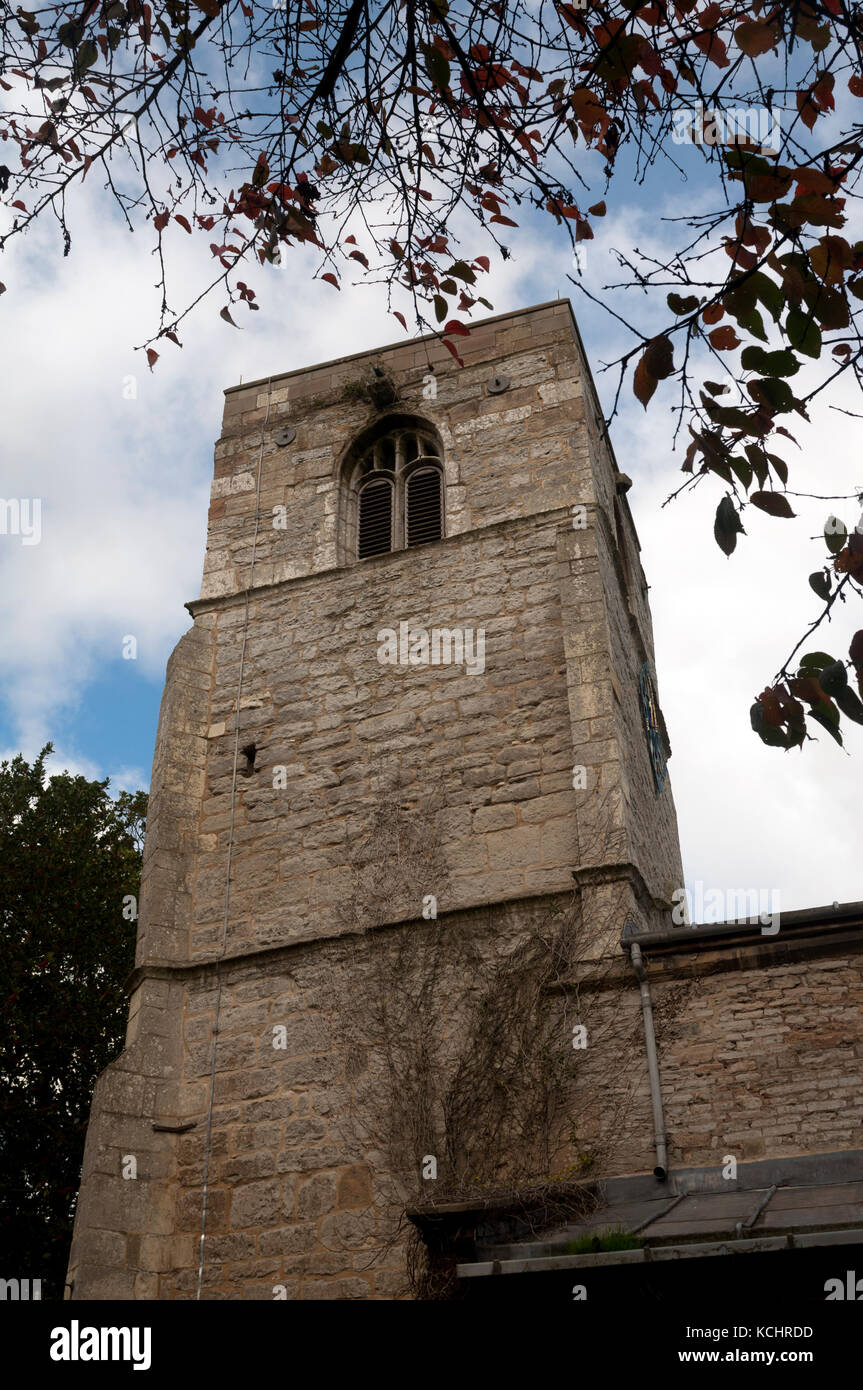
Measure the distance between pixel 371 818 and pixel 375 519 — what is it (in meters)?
3.33

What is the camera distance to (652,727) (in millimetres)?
12672

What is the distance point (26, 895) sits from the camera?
17.5 metres

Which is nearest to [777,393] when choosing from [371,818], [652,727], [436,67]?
[436,67]

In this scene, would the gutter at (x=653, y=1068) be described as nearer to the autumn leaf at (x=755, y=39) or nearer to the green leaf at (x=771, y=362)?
the green leaf at (x=771, y=362)

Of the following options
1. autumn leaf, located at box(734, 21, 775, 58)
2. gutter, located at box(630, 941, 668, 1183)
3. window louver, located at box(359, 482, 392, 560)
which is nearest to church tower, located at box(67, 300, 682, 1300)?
window louver, located at box(359, 482, 392, 560)

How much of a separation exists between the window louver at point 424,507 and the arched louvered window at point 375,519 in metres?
0.21

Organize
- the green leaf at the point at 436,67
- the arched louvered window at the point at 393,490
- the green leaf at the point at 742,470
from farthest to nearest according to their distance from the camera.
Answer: the arched louvered window at the point at 393,490, the green leaf at the point at 436,67, the green leaf at the point at 742,470

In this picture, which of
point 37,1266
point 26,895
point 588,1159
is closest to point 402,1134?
point 588,1159

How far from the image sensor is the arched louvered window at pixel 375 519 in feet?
39.3

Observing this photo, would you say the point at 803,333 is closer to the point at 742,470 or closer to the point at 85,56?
the point at 742,470

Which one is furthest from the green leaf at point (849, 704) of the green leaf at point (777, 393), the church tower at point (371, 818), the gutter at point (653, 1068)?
the church tower at point (371, 818)

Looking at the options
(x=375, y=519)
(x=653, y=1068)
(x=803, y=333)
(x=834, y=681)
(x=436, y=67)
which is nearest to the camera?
(x=834, y=681)

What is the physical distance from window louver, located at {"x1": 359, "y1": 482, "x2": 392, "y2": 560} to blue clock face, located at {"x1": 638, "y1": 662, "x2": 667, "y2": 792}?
2.71m
